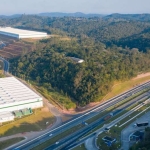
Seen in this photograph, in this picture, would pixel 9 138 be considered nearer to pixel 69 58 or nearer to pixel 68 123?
pixel 68 123

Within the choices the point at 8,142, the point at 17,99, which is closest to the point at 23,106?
the point at 17,99

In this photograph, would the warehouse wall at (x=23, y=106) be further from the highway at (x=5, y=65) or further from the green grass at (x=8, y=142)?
the highway at (x=5, y=65)

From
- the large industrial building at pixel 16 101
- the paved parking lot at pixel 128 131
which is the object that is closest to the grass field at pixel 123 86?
the paved parking lot at pixel 128 131

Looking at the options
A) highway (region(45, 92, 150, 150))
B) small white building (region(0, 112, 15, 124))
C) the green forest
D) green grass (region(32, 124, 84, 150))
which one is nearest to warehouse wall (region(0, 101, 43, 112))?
small white building (region(0, 112, 15, 124))

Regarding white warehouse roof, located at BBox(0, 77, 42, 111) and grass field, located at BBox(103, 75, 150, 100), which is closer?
white warehouse roof, located at BBox(0, 77, 42, 111)

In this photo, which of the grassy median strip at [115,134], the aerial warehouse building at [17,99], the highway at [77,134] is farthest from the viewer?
the aerial warehouse building at [17,99]

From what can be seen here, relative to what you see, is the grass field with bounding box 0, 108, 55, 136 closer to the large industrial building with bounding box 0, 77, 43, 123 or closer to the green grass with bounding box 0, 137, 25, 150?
the large industrial building with bounding box 0, 77, 43, 123
